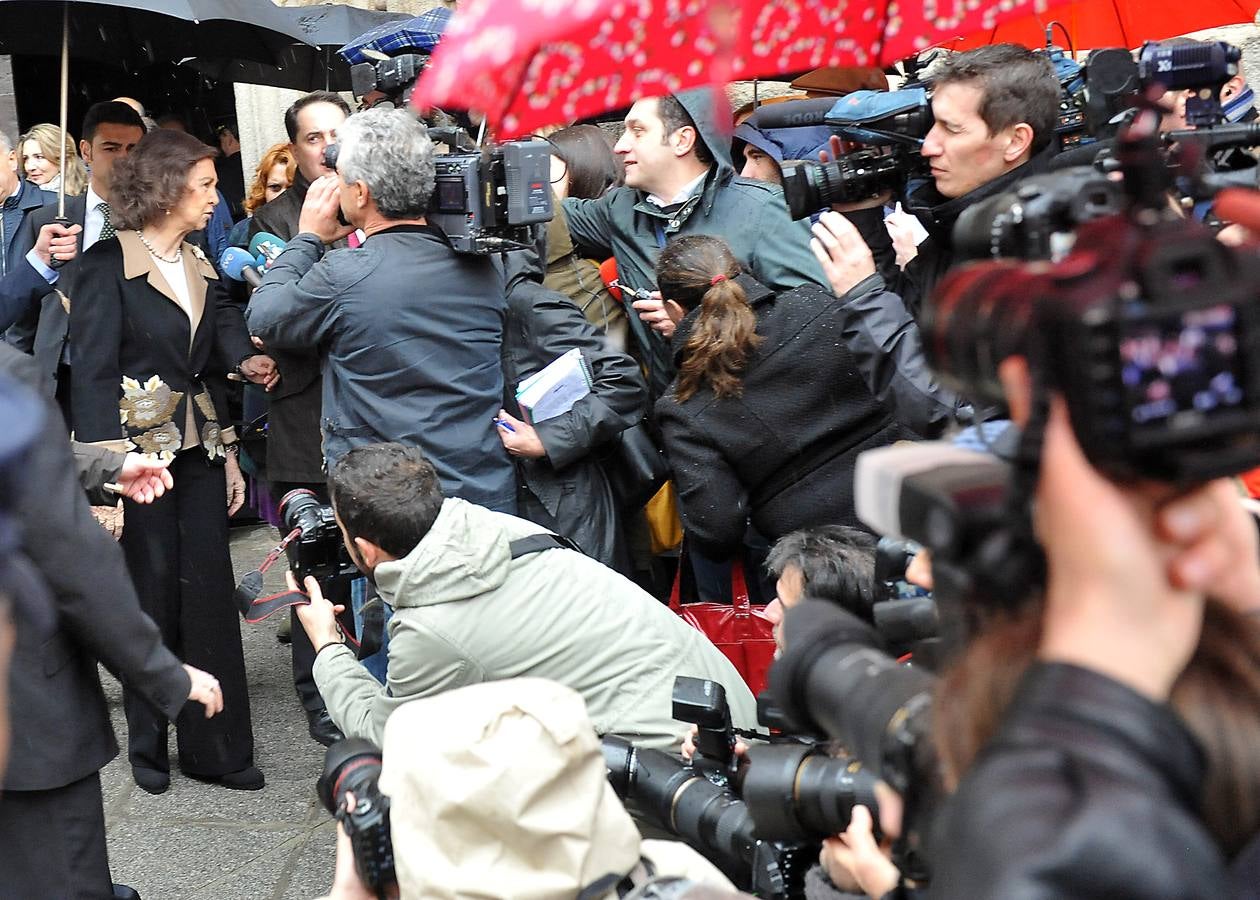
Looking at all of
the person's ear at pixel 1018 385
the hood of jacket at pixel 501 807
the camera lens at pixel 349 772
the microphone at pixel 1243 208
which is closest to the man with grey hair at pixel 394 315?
the camera lens at pixel 349 772

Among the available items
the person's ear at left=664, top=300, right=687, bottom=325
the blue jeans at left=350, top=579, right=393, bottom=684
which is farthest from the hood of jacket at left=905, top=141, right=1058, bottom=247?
the blue jeans at left=350, top=579, right=393, bottom=684

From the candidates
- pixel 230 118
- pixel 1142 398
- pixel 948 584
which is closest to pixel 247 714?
pixel 948 584

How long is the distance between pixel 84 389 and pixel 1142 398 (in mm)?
3665

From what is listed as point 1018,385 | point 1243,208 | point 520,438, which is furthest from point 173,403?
point 1018,385

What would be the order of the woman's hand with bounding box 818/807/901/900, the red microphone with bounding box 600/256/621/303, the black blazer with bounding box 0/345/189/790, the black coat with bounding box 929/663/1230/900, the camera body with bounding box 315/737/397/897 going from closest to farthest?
the black coat with bounding box 929/663/1230/900 < the woman's hand with bounding box 818/807/901/900 < the camera body with bounding box 315/737/397/897 < the black blazer with bounding box 0/345/189/790 < the red microphone with bounding box 600/256/621/303

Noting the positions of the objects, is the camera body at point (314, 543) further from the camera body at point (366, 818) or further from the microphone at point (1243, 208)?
the microphone at point (1243, 208)

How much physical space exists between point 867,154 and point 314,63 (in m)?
3.97

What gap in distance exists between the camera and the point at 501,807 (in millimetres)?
1898

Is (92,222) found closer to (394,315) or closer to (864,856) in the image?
(394,315)

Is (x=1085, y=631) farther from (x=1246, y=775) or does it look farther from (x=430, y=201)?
(x=430, y=201)

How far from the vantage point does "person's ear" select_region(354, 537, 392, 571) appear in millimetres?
3264

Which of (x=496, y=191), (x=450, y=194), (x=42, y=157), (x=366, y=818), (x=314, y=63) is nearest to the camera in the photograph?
(x=366, y=818)

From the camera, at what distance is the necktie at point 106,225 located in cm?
416

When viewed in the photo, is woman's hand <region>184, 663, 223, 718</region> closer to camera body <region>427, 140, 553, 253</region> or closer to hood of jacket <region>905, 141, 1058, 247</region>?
camera body <region>427, 140, 553, 253</region>
